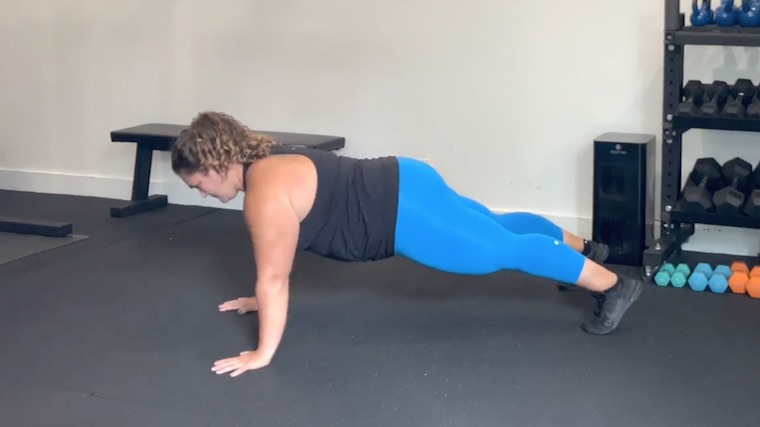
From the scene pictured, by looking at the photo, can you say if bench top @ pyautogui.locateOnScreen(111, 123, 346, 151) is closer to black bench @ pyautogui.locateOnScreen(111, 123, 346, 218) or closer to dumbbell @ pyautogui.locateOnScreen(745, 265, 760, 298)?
black bench @ pyautogui.locateOnScreen(111, 123, 346, 218)

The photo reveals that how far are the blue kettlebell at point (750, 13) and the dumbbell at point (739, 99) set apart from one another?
27 centimetres

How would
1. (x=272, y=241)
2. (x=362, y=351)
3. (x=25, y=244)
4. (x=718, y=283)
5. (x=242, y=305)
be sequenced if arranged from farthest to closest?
(x=25, y=244)
(x=718, y=283)
(x=242, y=305)
(x=362, y=351)
(x=272, y=241)

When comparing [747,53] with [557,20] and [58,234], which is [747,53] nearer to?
[557,20]

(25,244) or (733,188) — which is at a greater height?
(733,188)

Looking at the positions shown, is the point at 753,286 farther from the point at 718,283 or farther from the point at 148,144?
the point at 148,144

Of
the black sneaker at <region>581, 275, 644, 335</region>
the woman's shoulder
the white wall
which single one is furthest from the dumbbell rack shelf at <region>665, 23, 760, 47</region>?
the woman's shoulder

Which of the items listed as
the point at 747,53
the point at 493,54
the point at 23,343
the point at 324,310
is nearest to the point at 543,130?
Result: the point at 493,54

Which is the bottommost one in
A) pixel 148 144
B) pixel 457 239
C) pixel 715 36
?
pixel 457 239

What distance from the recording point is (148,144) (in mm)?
4430

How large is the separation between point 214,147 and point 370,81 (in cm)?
189

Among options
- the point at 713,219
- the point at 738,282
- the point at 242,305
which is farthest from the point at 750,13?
the point at 242,305

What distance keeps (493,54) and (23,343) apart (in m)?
2.24

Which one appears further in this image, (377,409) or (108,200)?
(108,200)

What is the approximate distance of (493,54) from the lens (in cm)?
400
